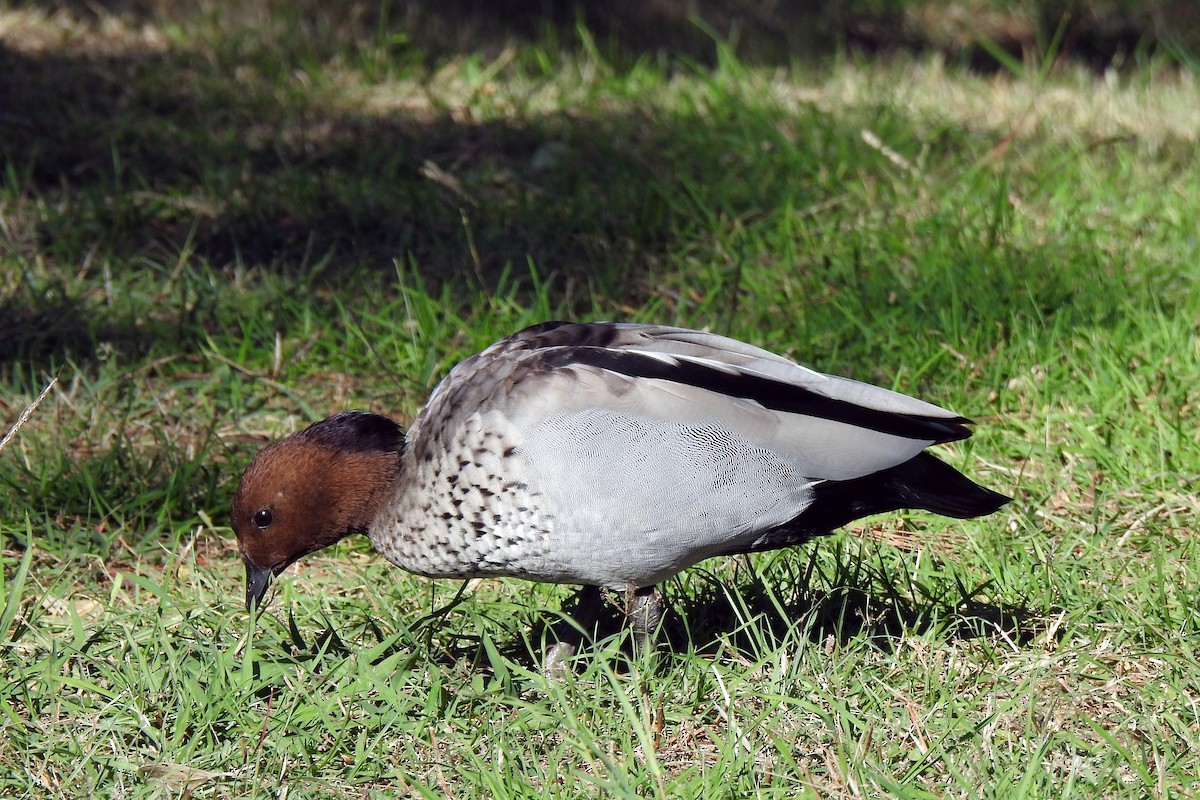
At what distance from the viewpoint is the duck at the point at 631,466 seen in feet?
9.16

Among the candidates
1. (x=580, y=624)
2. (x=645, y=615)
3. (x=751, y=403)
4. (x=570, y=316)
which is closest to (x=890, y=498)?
(x=751, y=403)

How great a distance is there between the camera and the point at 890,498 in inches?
117

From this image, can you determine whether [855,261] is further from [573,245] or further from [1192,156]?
[1192,156]

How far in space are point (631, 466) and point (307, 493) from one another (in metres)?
0.81

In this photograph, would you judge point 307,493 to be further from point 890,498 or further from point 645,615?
point 890,498

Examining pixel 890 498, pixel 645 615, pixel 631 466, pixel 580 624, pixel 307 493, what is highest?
pixel 631 466

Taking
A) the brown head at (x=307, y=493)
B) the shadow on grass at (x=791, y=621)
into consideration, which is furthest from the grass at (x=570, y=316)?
the brown head at (x=307, y=493)

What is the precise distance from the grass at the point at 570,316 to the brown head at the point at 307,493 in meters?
0.20

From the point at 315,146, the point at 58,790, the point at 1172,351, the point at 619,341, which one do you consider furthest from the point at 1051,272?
the point at 58,790

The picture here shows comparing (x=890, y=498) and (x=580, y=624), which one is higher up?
(x=890, y=498)

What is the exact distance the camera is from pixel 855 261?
462 cm

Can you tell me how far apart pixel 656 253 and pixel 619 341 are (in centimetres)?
203

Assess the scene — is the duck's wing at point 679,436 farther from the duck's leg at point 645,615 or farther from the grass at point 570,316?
the grass at point 570,316

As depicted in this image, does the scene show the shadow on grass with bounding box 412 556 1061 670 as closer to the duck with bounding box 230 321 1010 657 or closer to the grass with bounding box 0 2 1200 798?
the grass with bounding box 0 2 1200 798
